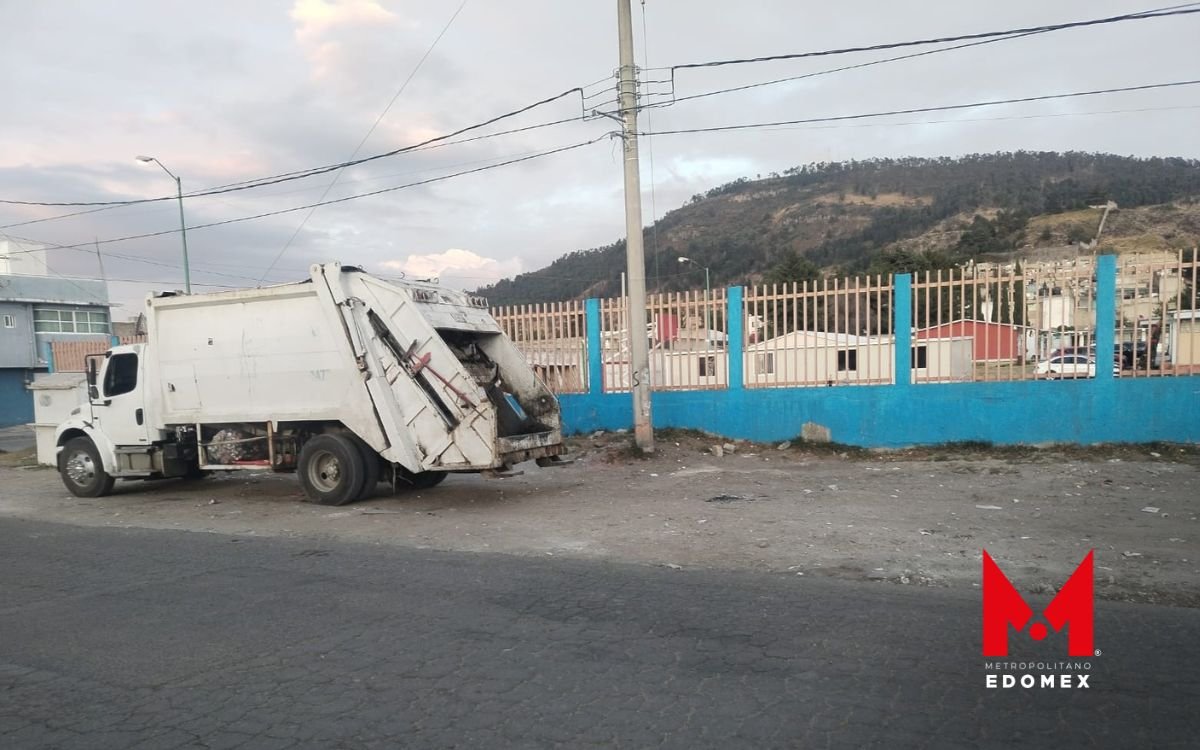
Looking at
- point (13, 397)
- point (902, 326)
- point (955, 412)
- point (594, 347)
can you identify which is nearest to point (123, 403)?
point (594, 347)

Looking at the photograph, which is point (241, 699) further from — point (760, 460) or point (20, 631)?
point (760, 460)

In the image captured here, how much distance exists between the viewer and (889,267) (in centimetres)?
3806

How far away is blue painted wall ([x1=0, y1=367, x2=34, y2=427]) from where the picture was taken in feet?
112

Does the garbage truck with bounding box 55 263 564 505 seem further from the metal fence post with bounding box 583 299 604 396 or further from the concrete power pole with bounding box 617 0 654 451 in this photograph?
the metal fence post with bounding box 583 299 604 396

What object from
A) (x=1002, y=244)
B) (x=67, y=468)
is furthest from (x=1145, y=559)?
(x=1002, y=244)

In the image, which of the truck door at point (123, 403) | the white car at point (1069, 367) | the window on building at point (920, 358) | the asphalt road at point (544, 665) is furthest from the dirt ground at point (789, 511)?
the window on building at point (920, 358)

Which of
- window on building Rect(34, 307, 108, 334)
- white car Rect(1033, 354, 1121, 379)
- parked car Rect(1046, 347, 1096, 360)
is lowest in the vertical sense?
white car Rect(1033, 354, 1121, 379)

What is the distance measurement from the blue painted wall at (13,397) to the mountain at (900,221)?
75.3 ft

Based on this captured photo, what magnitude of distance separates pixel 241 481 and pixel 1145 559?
11.7m

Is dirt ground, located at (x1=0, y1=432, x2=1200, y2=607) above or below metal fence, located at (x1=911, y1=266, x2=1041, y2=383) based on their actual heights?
below

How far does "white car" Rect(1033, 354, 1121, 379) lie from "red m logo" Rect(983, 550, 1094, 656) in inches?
294

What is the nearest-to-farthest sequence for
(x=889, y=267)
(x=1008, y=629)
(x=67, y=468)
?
1. (x=1008, y=629)
2. (x=67, y=468)
3. (x=889, y=267)

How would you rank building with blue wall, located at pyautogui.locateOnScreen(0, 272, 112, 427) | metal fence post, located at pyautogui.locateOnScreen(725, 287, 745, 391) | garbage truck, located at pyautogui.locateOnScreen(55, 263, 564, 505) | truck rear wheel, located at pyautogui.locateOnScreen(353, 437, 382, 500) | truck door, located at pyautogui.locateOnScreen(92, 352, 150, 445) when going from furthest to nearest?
1. building with blue wall, located at pyautogui.locateOnScreen(0, 272, 112, 427)
2. metal fence post, located at pyautogui.locateOnScreen(725, 287, 745, 391)
3. truck door, located at pyautogui.locateOnScreen(92, 352, 150, 445)
4. truck rear wheel, located at pyautogui.locateOnScreen(353, 437, 382, 500)
5. garbage truck, located at pyautogui.locateOnScreen(55, 263, 564, 505)

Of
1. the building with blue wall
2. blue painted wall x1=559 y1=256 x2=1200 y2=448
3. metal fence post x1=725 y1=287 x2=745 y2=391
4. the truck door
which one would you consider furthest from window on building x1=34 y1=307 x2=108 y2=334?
metal fence post x1=725 y1=287 x2=745 y2=391
